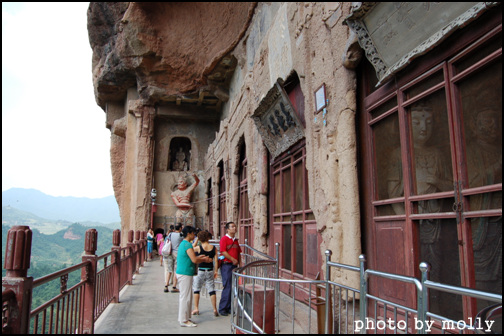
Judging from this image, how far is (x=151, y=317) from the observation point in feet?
20.1

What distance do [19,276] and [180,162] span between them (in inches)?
770

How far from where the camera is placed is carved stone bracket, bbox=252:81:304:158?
7.12 metres

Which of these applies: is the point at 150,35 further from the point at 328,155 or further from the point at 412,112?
the point at 412,112

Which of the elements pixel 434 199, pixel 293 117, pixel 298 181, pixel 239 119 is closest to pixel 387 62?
pixel 434 199

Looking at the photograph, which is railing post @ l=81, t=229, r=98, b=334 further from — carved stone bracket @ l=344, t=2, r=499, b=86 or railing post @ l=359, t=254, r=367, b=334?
carved stone bracket @ l=344, t=2, r=499, b=86

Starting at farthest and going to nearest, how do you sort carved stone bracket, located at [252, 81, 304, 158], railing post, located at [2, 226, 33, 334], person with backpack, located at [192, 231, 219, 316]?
carved stone bracket, located at [252, 81, 304, 158] < person with backpack, located at [192, 231, 219, 316] < railing post, located at [2, 226, 33, 334]

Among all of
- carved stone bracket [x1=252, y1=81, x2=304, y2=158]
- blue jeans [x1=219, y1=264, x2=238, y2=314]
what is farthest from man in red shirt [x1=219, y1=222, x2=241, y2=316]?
carved stone bracket [x1=252, y1=81, x2=304, y2=158]

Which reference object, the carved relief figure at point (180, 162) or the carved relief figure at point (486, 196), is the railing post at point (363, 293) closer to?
the carved relief figure at point (486, 196)

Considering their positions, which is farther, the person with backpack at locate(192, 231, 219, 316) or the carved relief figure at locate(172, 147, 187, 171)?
the carved relief figure at locate(172, 147, 187, 171)

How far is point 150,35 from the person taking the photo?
16500mm

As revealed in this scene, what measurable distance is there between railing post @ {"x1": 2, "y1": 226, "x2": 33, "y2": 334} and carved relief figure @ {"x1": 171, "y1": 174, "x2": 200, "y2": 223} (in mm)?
16503

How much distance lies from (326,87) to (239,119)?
6162 millimetres

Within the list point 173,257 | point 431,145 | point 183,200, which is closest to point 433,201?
point 431,145

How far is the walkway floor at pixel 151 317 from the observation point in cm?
532
